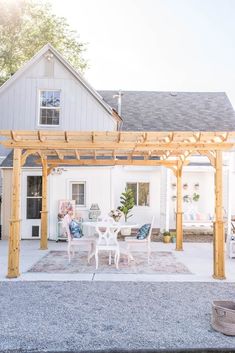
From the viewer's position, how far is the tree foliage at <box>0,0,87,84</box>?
87.0ft

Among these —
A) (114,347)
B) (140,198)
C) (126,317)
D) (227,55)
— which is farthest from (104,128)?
(114,347)

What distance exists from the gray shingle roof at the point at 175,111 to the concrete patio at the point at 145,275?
25.5ft

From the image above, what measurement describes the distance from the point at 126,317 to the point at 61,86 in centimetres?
1258

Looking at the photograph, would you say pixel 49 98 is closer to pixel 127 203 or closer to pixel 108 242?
pixel 127 203

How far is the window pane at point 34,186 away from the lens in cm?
1455

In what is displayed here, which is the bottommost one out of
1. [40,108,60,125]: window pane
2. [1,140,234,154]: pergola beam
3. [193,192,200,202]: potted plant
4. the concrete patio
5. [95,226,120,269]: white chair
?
the concrete patio

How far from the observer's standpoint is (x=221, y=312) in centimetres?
481

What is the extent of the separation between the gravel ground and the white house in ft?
23.7

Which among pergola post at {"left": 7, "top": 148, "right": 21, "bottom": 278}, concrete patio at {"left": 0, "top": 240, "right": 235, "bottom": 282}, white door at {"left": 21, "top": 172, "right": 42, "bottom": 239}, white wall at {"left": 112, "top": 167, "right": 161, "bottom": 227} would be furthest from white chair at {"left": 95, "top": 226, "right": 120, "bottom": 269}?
white wall at {"left": 112, "top": 167, "right": 161, "bottom": 227}

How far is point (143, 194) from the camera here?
17016 millimetres

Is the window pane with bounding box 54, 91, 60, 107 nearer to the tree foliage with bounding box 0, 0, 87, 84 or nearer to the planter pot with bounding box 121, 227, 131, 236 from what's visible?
the planter pot with bounding box 121, 227, 131, 236

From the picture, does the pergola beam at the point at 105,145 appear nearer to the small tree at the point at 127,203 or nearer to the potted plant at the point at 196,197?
the small tree at the point at 127,203

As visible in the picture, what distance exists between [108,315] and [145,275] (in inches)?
115

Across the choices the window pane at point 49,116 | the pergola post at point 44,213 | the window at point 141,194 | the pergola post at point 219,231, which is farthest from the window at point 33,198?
the pergola post at point 219,231
